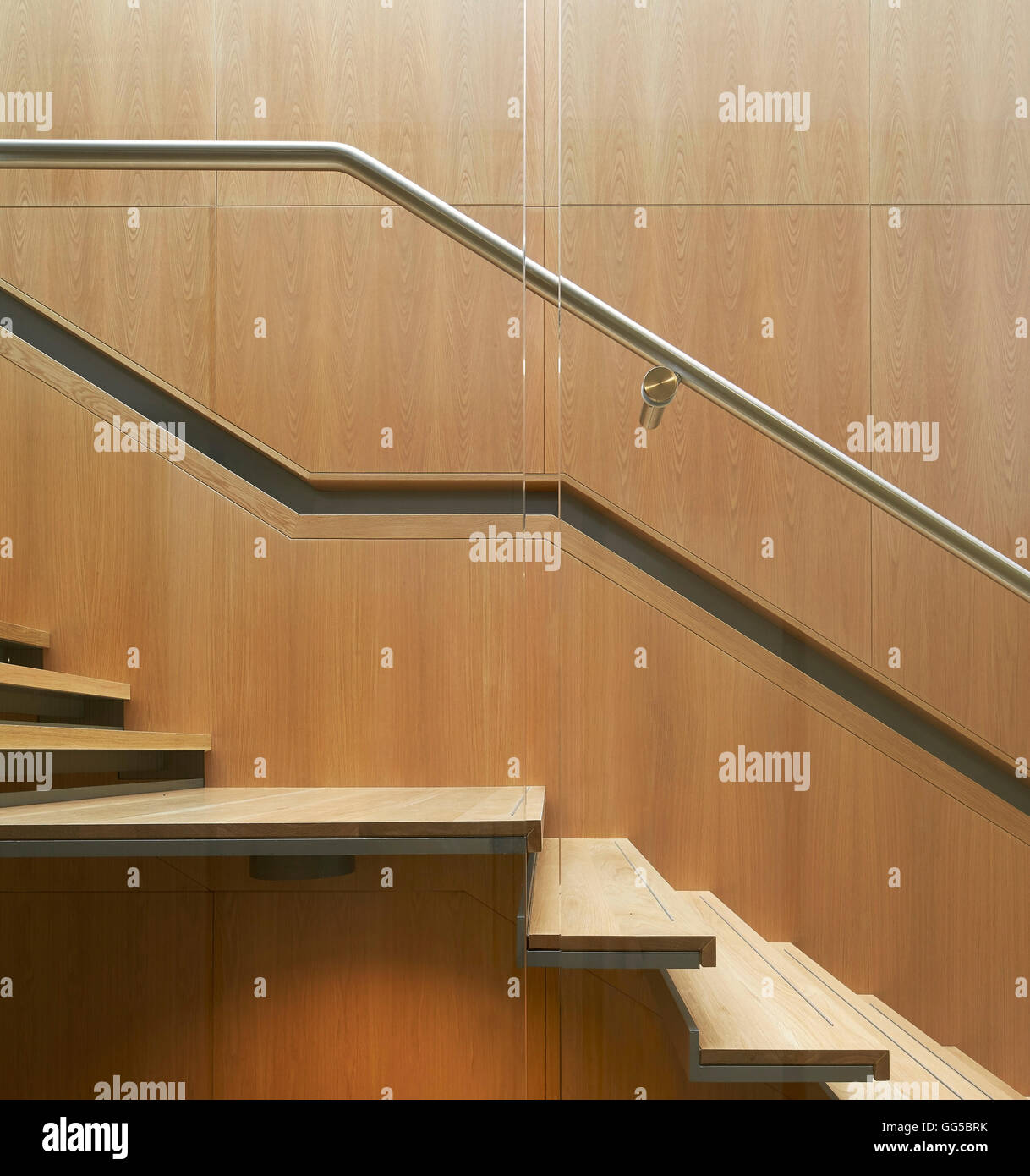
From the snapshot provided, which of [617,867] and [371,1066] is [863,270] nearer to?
[617,867]

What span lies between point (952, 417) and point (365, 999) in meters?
1.40

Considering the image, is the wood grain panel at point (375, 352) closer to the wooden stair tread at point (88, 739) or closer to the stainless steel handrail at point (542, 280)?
the stainless steel handrail at point (542, 280)

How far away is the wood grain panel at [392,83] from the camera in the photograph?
5.85 ft

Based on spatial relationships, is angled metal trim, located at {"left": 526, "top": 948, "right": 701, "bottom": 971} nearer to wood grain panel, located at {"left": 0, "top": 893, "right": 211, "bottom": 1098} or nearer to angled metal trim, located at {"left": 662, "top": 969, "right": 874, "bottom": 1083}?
angled metal trim, located at {"left": 662, "top": 969, "right": 874, "bottom": 1083}

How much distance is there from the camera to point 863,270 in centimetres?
122

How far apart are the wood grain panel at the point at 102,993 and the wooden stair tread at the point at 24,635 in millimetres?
462

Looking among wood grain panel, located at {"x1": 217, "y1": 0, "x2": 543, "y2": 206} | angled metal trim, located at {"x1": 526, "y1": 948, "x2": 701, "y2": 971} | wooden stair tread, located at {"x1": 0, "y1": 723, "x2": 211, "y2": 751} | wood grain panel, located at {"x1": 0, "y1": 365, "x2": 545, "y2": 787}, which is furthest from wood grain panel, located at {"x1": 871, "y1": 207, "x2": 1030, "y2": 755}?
wooden stair tread, located at {"x1": 0, "y1": 723, "x2": 211, "y2": 751}

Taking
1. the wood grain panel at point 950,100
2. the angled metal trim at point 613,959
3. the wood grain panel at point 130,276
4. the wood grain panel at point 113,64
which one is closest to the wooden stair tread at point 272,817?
the angled metal trim at point 613,959

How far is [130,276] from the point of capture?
5.58 ft

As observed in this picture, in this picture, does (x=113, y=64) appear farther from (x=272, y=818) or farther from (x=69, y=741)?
(x=272, y=818)

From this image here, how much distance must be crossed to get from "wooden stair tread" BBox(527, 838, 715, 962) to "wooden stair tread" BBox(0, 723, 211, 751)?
27.5 inches

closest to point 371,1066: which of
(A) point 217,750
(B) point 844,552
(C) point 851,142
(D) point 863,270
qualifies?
(A) point 217,750
